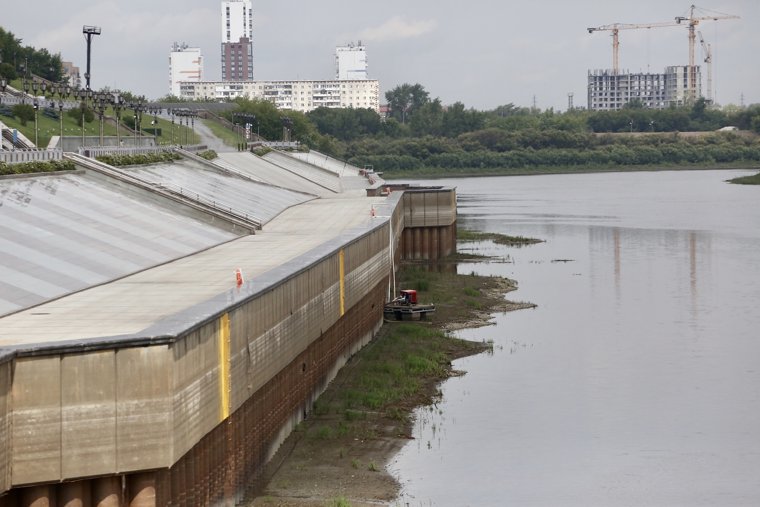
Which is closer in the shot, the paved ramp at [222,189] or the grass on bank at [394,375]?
the grass on bank at [394,375]

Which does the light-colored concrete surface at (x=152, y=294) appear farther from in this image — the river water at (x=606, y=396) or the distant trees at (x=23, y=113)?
the distant trees at (x=23, y=113)

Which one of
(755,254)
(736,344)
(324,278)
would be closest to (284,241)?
(324,278)

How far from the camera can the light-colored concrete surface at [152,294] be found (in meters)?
27.1

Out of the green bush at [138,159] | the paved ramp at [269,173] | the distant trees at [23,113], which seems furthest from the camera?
the paved ramp at [269,173]

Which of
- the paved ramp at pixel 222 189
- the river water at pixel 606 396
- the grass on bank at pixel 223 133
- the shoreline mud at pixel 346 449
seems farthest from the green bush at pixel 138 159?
the grass on bank at pixel 223 133

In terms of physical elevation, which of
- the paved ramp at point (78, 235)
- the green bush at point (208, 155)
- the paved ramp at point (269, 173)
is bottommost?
the paved ramp at point (78, 235)

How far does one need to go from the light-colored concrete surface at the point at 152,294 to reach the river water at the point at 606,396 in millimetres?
6619

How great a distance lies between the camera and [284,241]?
2095 inches

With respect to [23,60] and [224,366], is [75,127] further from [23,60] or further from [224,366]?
[224,366]

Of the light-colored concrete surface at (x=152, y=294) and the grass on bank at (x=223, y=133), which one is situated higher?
the grass on bank at (x=223, y=133)

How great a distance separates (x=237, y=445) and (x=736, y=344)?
3040 cm

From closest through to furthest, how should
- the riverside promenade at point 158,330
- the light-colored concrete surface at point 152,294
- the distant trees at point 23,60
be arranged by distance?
the riverside promenade at point 158,330 → the light-colored concrete surface at point 152,294 → the distant trees at point 23,60

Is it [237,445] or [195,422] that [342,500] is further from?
[195,422]

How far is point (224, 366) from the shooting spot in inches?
1061
